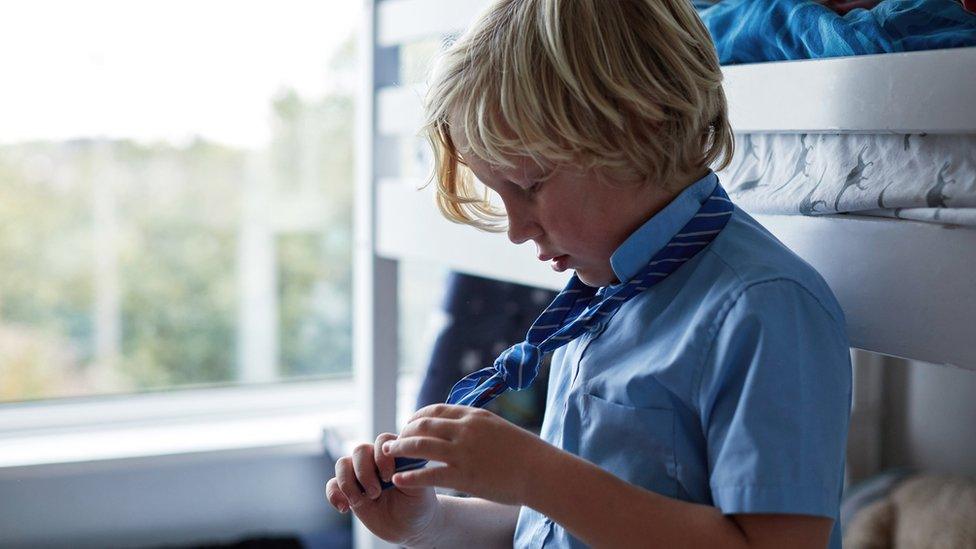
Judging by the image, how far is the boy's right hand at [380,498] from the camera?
781mm

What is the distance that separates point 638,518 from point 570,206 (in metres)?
0.24

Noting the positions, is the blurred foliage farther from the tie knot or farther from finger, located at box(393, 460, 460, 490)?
finger, located at box(393, 460, 460, 490)

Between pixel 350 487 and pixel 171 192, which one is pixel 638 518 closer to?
pixel 350 487

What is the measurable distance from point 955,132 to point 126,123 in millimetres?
1697

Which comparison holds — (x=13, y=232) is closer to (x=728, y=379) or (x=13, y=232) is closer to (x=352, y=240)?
(x=352, y=240)

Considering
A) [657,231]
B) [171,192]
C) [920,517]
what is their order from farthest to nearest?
[171,192]
[920,517]
[657,231]

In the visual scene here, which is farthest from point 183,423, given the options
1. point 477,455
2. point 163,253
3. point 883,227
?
point 883,227

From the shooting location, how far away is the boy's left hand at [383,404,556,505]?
2.23ft

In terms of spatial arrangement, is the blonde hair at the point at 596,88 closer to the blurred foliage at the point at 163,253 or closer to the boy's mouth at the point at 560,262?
the boy's mouth at the point at 560,262

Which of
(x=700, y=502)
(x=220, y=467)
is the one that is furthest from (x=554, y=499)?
(x=220, y=467)

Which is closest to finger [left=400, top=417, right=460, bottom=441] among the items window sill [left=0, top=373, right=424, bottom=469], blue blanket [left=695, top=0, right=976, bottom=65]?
blue blanket [left=695, top=0, right=976, bottom=65]

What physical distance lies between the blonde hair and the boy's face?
0.05 feet

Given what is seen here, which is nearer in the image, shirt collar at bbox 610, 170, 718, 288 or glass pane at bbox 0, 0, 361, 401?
shirt collar at bbox 610, 170, 718, 288

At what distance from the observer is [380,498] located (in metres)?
0.82
